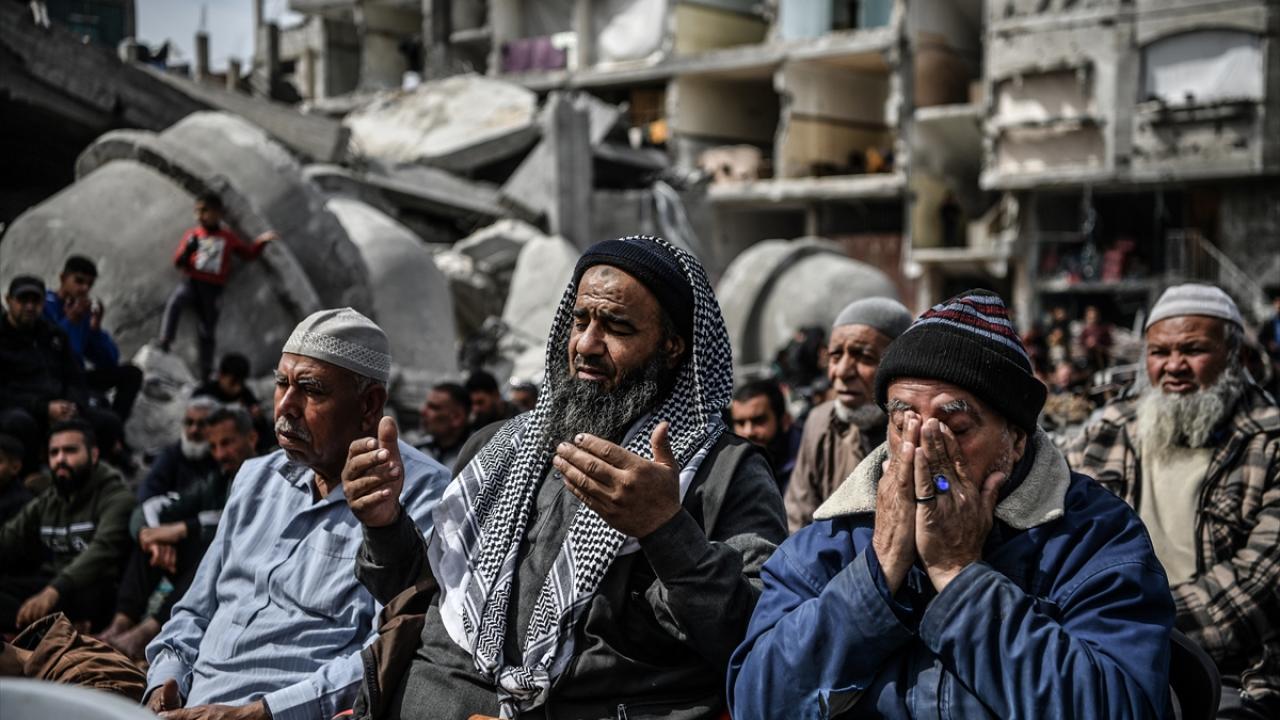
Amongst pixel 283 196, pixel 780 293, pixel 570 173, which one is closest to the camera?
pixel 283 196

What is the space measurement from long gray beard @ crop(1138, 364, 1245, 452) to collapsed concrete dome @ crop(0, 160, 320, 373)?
22.0 feet

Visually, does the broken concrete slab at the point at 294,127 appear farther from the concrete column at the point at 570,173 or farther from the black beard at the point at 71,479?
the black beard at the point at 71,479

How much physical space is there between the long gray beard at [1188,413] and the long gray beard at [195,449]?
159 inches

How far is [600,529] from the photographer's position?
2559 mm

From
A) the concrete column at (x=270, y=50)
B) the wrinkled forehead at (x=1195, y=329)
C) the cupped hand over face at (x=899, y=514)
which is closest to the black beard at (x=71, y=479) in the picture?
the cupped hand over face at (x=899, y=514)

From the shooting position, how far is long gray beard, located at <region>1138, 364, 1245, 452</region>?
3.70 m

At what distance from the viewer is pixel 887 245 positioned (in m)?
30.3

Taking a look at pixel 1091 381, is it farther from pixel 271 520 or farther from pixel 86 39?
pixel 86 39

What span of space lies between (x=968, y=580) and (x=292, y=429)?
1.99 meters

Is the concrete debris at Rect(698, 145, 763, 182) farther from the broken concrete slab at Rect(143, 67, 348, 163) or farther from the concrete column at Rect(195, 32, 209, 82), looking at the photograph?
the concrete column at Rect(195, 32, 209, 82)

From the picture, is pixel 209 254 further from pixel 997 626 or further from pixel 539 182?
pixel 539 182

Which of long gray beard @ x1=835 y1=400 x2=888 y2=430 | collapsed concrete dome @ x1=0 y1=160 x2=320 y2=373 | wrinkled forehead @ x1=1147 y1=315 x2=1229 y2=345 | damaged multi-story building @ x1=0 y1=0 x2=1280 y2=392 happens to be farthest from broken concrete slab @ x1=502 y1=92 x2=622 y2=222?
wrinkled forehead @ x1=1147 y1=315 x2=1229 y2=345

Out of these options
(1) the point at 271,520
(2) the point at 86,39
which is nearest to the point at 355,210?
(2) the point at 86,39

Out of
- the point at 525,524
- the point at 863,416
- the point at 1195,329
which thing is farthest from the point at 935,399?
the point at 863,416
